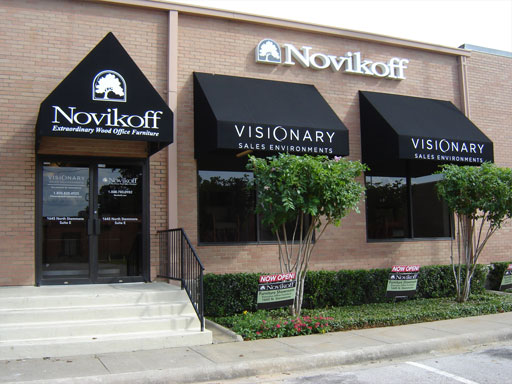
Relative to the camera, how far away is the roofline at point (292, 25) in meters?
10.8

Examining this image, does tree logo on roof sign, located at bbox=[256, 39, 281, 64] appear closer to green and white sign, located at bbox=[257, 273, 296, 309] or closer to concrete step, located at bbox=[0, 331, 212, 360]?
green and white sign, located at bbox=[257, 273, 296, 309]

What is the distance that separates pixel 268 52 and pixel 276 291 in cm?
559

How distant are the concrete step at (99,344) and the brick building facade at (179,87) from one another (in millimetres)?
2403

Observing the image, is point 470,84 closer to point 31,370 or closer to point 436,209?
point 436,209

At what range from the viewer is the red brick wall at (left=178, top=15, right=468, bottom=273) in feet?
35.5

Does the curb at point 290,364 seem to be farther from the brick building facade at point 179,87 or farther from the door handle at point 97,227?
the door handle at point 97,227

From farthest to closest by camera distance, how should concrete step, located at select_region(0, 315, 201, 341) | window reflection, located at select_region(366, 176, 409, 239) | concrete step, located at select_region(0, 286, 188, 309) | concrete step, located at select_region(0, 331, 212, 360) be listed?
1. window reflection, located at select_region(366, 176, 409, 239)
2. concrete step, located at select_region(0, 286, 188, 309)
3. concrete step, located at select_region(0, 315, 201, 341)
4. concrete step, located at select_region(0, 331, 212, 360)

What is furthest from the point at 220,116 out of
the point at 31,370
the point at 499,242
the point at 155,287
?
the point at 499,242

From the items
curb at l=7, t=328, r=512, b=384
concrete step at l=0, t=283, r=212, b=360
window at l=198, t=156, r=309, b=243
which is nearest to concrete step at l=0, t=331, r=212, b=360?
concrete step at l=0, t=283, r=212, b=360

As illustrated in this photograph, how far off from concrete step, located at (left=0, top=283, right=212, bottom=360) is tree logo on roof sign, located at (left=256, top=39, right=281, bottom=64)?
5.70 metres

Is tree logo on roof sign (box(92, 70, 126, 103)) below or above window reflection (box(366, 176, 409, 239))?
above

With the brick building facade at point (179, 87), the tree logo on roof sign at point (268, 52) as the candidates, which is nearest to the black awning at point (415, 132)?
the brick building facade at point (179, 87)

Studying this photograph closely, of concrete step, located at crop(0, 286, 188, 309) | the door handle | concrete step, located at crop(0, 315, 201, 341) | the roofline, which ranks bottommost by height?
concrete step, located at crop(0, 315, 201, 341)

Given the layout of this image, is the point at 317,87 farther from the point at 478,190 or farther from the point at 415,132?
the point at 478,190
